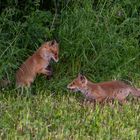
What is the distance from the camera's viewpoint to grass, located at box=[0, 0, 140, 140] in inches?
328

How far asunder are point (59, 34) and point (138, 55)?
4.52 feet

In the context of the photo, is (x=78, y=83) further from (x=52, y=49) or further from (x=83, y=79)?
(x=52, y=49)

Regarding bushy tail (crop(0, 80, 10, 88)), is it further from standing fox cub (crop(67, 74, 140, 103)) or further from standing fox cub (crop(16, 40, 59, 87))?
standing fox cub (crop(67, 74, 140, 103))

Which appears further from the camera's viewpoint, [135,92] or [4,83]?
[4,83]

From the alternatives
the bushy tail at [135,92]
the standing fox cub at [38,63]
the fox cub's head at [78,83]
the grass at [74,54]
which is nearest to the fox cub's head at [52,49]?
the standing fox cub at [38,63]

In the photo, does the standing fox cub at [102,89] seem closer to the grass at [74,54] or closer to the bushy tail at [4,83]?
the grass at [74,54]

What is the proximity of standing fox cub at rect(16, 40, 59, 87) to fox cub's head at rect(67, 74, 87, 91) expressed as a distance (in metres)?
0.69

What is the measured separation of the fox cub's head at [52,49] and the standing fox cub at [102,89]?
0.74m

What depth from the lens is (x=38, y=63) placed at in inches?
386

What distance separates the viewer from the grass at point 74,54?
8336 millimetres

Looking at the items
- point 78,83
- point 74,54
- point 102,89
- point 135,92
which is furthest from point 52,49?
point 135,92

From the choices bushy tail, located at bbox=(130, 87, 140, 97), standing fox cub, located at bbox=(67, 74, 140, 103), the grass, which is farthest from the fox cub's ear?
bushy tail, located at bbox=(130, 87, 140, 97)

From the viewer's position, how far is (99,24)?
10.4 metres

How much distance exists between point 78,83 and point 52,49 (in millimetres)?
881
